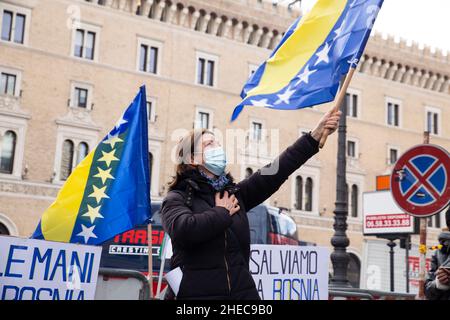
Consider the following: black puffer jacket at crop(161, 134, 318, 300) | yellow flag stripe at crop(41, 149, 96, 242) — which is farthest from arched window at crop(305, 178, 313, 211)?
black puffer jacket at crop(161, 134, 318, 300)

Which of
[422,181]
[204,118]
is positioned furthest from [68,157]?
[422,181]

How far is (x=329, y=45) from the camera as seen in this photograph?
4.54 m

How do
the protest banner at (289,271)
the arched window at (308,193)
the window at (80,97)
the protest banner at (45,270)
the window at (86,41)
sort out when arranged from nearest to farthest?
the protest banner at (45,270), the protest banner at (289,271), the window at (80,97), the window at (86,41), the arched window at (308,193)

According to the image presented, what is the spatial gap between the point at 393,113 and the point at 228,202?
113 feet

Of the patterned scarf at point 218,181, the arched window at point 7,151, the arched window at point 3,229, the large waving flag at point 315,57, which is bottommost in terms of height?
the patterned scarf at point 218,181

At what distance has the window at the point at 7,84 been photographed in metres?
23.9

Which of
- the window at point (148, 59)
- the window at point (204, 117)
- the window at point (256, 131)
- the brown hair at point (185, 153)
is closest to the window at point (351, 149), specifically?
the window at point (256, 131)

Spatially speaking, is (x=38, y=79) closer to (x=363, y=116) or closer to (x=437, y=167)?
(x=363, y=116)

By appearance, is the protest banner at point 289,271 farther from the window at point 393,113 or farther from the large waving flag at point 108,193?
the window at point 393,113

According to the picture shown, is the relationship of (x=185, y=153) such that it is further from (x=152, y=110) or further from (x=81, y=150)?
(x=152, y=110)

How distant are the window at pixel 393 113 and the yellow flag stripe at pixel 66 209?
31259 mm

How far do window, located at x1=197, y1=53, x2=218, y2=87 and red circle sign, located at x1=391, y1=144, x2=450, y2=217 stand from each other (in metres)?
23.5

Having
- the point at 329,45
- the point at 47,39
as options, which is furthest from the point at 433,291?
the point at 47,39
